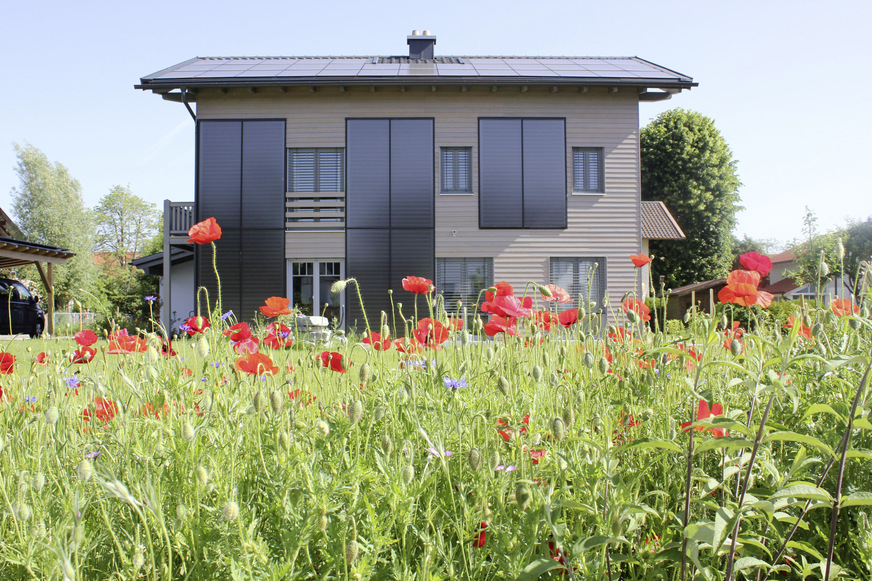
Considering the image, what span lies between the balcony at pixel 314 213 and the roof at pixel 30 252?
490cm

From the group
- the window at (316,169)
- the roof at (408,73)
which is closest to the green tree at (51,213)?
the roof at (408,73)

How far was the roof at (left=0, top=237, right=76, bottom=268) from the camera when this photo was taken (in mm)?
12160

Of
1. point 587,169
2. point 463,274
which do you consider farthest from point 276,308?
point 587,169

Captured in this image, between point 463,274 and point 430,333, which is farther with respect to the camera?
point 463,274

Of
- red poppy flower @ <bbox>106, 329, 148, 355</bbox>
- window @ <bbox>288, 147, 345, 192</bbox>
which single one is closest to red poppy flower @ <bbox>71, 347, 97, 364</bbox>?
red poppy flower @ <bbox>106, 329, 148, 355</bbox>

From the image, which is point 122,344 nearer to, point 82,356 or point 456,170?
point 82,356

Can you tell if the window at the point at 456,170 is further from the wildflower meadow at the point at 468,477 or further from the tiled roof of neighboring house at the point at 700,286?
the wildflower meadow at the point at 468,477

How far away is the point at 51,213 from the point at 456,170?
99.2ft

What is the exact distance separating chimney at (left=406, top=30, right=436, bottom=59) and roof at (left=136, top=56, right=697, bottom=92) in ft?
4.04

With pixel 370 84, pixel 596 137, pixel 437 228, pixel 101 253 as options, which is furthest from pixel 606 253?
pixel 101 253

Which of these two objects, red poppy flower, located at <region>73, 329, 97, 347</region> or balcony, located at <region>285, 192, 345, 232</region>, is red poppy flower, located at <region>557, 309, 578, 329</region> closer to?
red poppy flower, located at <region>73, 329, 97, 347</region>

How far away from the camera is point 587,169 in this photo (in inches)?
501

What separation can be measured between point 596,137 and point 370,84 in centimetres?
543

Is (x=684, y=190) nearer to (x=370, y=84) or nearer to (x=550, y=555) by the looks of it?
(x=370, y=84)
